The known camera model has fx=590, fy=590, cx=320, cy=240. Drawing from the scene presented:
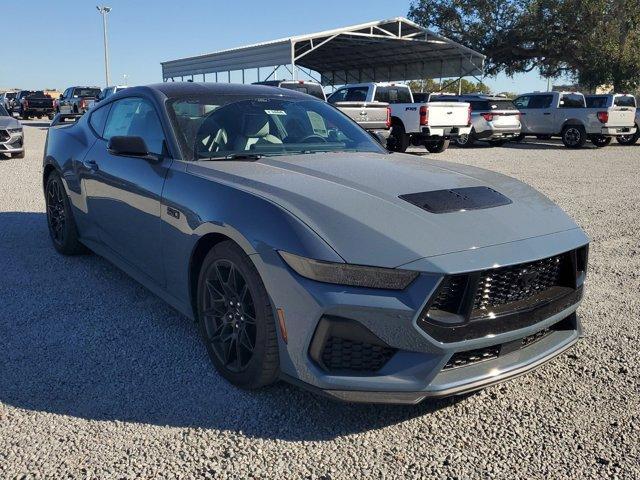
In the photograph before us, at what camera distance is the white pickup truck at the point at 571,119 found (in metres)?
18.8

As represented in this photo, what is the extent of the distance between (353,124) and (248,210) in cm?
192

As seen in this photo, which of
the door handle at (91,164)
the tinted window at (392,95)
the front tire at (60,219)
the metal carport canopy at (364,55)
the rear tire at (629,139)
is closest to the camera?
the door handle at (91,164)

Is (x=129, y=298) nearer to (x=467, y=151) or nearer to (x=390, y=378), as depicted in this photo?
(x=390, y=378)

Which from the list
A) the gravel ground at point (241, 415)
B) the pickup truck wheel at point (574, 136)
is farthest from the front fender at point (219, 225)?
the pickup truck wheel at point (574, 136)

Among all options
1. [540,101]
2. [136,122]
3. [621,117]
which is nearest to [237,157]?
[136,122]

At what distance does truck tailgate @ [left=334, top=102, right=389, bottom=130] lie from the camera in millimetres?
15172

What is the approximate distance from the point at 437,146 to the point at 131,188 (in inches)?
573

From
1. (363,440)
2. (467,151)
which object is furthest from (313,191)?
(467,151)

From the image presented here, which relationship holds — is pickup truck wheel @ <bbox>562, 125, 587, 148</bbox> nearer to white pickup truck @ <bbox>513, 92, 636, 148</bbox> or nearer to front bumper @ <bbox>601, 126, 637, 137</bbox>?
white pickup truck @ <bbox>513, 92, 636, 148</bbox>

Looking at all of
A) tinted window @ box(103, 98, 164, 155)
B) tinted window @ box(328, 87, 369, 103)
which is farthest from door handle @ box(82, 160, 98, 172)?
tinted window @ box(328, 87, 369, 103)

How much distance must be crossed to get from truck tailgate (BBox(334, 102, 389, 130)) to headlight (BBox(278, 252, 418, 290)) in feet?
42.7

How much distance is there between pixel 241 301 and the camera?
2842 mm

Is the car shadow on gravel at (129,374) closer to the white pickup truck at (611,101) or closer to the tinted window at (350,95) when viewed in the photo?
the tinted window at (350,95)

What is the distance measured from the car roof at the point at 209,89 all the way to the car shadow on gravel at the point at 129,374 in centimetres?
148
